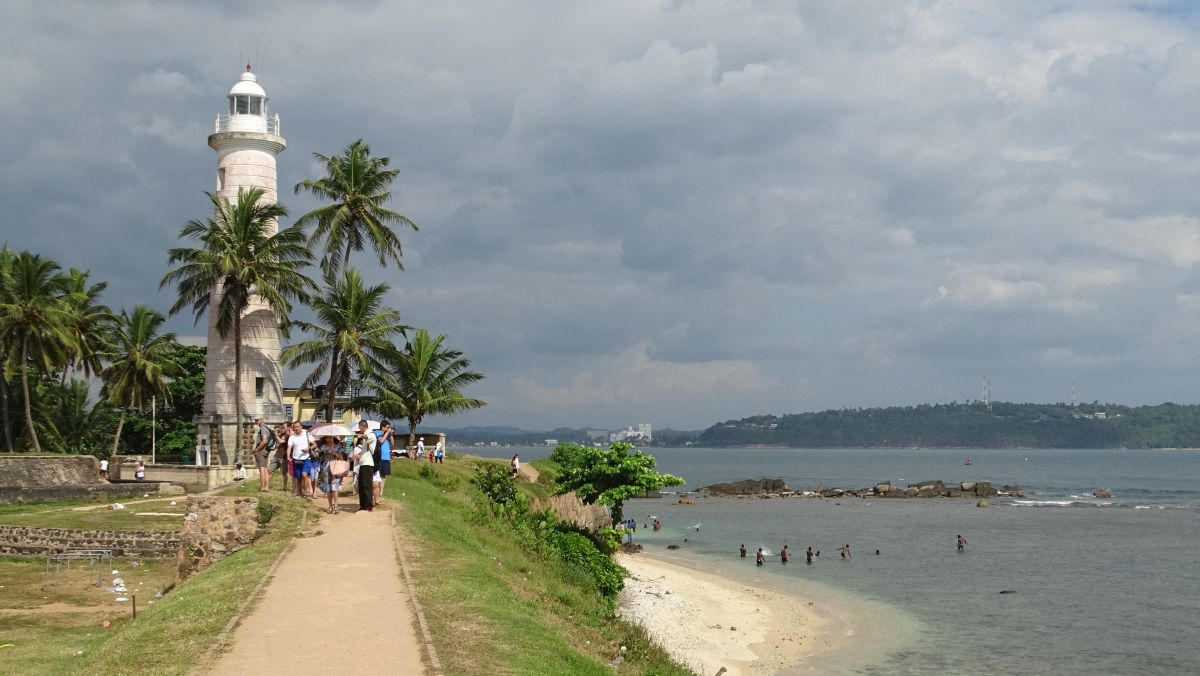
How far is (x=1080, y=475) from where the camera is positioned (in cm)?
13775

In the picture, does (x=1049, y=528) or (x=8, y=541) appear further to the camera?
(x=1049, y=528)

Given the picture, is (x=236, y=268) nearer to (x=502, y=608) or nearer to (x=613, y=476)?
(x=613, y=476)

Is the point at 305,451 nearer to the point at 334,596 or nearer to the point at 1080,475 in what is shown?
the point at 334,596

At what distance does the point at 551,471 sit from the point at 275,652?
37.5 metres

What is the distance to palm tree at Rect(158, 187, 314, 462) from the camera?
3628 cm

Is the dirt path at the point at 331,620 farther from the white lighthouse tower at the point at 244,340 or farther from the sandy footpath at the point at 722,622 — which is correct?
the white lighthouse tower at the point at 244,340

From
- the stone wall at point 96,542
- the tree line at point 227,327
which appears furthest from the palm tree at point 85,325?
the stone wall at point 96,542

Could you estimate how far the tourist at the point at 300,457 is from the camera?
22.7 meters

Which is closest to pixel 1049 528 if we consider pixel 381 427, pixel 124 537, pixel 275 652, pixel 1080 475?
pixel 381 427

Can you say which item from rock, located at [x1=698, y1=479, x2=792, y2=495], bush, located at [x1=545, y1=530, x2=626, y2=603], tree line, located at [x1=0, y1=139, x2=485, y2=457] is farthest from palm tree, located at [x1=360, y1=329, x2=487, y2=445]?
rock, located at [x1=698, y1=479, x2=792, y2=495]

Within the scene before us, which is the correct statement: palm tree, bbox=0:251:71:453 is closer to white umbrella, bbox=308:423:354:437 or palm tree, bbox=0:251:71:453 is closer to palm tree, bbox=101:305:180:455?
palm tree, bbox=101:305:180:455

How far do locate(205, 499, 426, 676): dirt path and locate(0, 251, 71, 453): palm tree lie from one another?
30.9m

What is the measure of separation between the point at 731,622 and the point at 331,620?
76.7 feet

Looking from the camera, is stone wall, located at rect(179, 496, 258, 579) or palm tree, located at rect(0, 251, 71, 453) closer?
stone wall, located at rect(179, 496, 258, 579)
